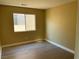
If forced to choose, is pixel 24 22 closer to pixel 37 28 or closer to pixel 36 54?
pixel 37 28

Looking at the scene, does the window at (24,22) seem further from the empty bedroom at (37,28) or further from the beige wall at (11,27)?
the beige wall at (11,27)

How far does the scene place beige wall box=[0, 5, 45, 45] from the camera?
12.9ft

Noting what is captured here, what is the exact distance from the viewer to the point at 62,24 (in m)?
3.87

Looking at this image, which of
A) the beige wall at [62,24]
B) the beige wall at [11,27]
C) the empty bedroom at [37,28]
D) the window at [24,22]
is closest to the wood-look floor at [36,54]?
the empty bedroom at [37,28]

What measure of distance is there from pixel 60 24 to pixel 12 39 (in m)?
2.74

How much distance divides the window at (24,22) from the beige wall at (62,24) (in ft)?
3.27

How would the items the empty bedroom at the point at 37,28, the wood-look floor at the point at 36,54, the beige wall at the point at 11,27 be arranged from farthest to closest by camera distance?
the beige wall at the point at 11,27, the empty bedroom at the point at 37,28, the wood-look floor at the point at 36,54

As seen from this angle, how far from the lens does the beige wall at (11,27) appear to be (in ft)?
12.9

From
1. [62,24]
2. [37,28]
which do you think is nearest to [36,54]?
[62,24]

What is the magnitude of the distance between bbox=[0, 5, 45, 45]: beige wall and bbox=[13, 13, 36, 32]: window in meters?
0.25

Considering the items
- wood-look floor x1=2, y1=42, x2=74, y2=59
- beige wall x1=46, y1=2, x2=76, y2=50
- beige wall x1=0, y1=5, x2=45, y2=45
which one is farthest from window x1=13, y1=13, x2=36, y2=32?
wood-look floor x1=2, y1=42, x2=74, y2=59

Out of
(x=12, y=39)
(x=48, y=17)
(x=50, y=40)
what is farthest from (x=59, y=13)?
(x=12, y=39)

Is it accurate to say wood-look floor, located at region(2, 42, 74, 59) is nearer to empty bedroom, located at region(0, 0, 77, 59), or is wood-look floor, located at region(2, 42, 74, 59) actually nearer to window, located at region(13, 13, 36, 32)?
empty bedroom, located at region(0, 0, 77, 59)

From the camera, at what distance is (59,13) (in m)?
4.03
